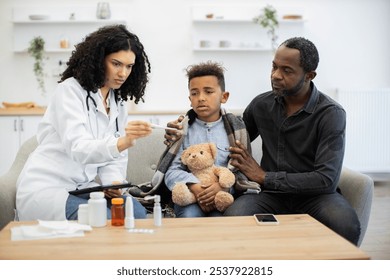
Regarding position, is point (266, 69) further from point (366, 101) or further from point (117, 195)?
point (117, 195)

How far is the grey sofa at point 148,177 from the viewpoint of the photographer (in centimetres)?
207

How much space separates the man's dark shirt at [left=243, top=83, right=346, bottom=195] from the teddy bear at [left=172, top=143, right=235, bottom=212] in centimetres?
19

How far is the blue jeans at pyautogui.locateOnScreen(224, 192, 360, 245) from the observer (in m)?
1.97

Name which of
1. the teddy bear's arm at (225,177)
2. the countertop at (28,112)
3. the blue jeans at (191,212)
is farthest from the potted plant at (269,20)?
the blue jeans at (191,212)

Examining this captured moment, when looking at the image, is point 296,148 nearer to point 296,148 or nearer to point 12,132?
point 296,148

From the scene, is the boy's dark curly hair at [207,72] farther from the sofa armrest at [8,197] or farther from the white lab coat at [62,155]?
the sofa armrest at [8,197]

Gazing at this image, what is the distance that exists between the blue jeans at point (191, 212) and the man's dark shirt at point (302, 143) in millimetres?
276

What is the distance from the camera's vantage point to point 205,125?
2.34 metres

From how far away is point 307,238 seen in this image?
4.94 feet

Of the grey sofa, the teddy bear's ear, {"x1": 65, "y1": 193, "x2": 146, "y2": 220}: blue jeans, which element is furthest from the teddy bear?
the grey sofa

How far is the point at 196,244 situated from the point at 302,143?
3.09 ft
